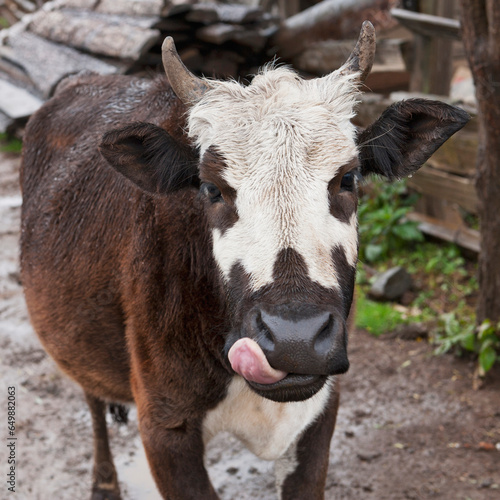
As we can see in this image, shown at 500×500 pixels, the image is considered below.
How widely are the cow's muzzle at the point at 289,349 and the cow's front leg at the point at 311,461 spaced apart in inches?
41.7

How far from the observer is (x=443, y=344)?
5.72 metres

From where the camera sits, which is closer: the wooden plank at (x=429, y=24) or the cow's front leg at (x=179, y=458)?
the cow's front leg at (x=179, y=458)

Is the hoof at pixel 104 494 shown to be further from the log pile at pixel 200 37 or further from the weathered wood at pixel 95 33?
the weathered wood at pixel 95 33

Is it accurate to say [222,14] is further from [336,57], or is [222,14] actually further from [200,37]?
[336,57]

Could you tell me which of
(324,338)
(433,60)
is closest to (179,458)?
(324,338)

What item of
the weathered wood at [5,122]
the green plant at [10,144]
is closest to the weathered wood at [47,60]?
the weathered wood at [5,122]

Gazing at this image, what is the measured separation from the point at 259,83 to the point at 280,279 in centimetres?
112

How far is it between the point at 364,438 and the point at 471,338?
4.03 ft

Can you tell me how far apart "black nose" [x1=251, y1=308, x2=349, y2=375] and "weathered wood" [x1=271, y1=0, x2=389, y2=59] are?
6.40 m

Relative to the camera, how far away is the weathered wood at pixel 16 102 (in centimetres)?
1054

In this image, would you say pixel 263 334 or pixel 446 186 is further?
pixel 446 186

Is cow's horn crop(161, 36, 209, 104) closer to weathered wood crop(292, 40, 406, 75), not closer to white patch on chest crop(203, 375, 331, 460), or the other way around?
white patch on chest crop(203, 375, 331, 460)

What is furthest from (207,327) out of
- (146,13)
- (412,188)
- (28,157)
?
(146,13)

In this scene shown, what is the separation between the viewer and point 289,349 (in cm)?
235
